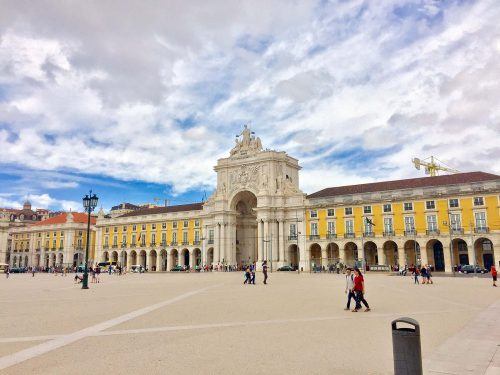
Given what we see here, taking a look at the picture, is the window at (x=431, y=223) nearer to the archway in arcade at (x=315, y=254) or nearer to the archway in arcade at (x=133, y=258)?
the archway in arcade at (x=315, y=254)

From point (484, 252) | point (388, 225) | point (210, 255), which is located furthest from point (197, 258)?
point (484, 252)

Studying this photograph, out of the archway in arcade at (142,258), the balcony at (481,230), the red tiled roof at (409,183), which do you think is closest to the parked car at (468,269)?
the balcony at (481,230)

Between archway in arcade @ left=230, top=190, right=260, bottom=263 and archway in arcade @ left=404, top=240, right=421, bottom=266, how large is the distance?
3044 centimetres

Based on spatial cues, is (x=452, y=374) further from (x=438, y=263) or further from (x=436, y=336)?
(x=438, y=263)

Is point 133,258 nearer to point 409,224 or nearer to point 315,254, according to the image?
point 315,254

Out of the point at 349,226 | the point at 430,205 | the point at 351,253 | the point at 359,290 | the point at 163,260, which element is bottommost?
the point at 359,290

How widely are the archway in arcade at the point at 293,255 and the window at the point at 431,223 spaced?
22.9m

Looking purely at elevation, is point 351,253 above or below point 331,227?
below

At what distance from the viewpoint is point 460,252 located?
193 feet

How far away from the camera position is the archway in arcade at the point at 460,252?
58531 millimetres

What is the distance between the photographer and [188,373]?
294 inches

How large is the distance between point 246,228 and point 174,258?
653 inches

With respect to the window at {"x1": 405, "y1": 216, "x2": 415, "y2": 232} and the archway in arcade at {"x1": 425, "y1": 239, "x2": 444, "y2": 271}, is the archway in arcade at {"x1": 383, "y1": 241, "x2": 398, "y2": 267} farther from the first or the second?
the archway in arcade at {"x1": 425, "y1": 239, "x2": 444, "y2": 271}

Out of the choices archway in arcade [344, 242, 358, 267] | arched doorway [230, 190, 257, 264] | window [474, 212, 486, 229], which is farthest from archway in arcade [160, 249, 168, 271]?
window [474, 212, 486, 229]
